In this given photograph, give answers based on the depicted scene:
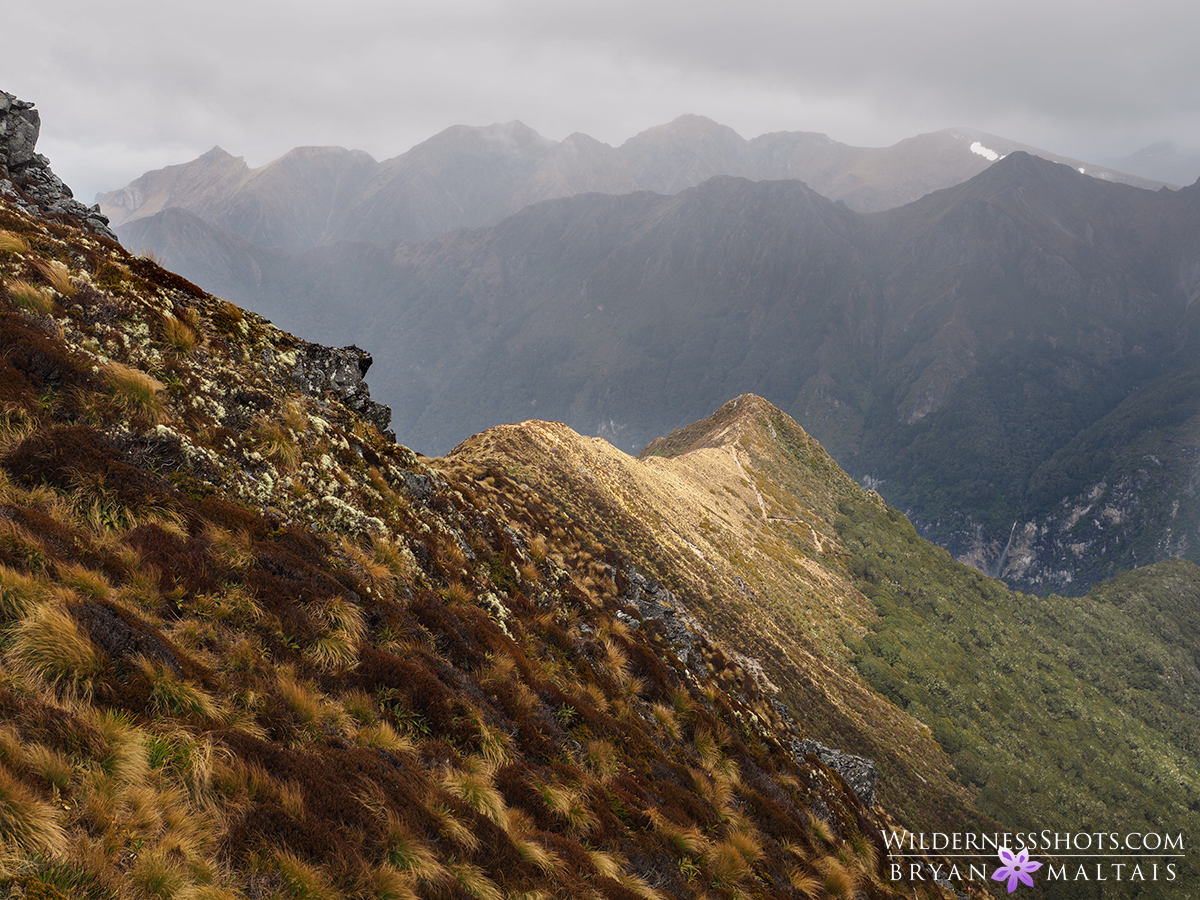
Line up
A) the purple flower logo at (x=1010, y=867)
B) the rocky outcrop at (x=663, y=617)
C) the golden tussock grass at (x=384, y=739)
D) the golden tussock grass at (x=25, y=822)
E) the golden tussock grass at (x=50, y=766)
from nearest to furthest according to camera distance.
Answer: the golden tussock grass at (x=25, y=822) → the golden tussock grass at (x=50, y=766) → the golden tussock grass at (x=384, y=739) → the rocky outcrop at (x=663, y=617) → the purple flower logo at (x=1010, y=867)

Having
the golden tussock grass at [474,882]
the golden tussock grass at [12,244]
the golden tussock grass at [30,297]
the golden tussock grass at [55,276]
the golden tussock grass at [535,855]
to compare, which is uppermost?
the golden tussock grass at [12,244]

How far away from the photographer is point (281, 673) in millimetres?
7504

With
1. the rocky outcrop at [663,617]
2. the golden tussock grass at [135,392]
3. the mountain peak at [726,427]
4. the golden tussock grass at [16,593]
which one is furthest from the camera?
the mountain peak at [726,427]

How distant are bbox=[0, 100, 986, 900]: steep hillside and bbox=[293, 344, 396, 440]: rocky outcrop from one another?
278 mm

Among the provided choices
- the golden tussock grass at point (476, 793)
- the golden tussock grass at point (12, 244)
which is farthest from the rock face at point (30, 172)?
the golden tussock grass at point (476, 793)

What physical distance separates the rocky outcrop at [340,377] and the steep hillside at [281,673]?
0.91ft

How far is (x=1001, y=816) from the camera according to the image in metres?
40.5

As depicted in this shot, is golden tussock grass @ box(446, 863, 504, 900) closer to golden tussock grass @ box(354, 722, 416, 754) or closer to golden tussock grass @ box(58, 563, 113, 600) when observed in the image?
golden tussock grass @ box(354, 722, 416, 754)

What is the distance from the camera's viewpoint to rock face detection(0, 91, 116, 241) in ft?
53.3

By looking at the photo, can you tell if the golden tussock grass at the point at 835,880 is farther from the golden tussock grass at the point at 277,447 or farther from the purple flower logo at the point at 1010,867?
the purple flower logo at the point at 1010,867

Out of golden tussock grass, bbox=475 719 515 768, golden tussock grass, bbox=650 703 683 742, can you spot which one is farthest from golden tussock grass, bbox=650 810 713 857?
golden tussock grass, bbox=650 703 683 742

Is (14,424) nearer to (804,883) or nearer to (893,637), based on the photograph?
(804,883)

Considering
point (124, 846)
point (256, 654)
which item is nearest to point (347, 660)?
point (256, 654)

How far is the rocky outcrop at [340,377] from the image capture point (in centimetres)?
1627
